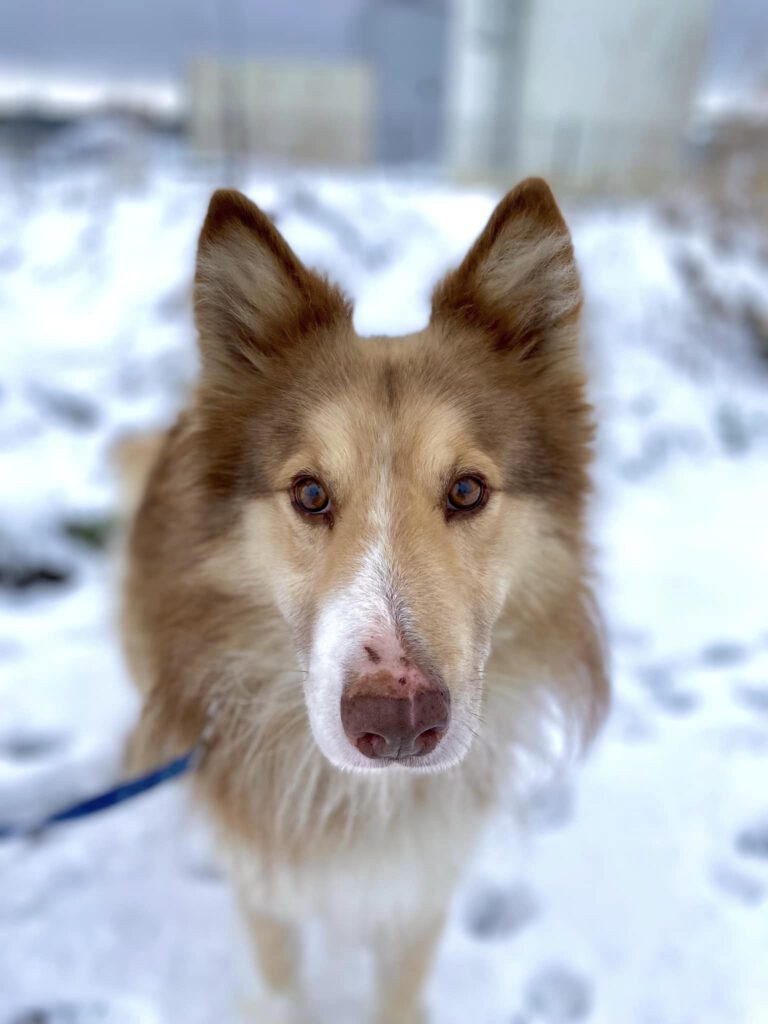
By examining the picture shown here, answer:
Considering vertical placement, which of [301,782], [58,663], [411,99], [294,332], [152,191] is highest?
[411,99]

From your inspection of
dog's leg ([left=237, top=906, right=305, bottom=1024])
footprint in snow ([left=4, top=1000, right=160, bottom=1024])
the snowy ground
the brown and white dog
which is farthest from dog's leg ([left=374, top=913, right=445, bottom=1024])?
footprint in snow ([left=4, top=1000, right=160, bottom=1024])

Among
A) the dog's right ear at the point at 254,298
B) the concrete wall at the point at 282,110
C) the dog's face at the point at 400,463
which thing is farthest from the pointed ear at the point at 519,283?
the concrete wall at the point at 282,110

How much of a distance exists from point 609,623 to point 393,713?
9.66 ft

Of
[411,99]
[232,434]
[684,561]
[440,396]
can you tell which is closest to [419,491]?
[440,396]

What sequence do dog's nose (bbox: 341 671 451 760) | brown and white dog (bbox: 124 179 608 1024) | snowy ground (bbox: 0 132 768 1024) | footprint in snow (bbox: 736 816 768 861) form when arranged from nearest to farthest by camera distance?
dog's nose (bbox: 341 671 451 760) < brown and white dog (bbox: 124 179 608 1024) < snowy ground (bbox: 0 132 768 1024) < footprint in snow (bbox: 736 816 768 861)

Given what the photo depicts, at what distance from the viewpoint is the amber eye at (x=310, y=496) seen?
161 cm

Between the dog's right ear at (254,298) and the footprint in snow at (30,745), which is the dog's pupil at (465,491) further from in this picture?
the footprint in snow at (30,745)

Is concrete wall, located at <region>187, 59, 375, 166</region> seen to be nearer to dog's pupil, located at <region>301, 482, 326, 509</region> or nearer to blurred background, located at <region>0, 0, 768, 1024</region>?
blurred background, located at <region>0, 0, 768, 1024</region>

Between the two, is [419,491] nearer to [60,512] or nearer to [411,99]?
[60,512]

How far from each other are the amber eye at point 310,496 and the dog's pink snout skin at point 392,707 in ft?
1.31

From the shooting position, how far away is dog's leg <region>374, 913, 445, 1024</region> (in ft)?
6.98

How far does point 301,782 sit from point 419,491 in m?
0.90

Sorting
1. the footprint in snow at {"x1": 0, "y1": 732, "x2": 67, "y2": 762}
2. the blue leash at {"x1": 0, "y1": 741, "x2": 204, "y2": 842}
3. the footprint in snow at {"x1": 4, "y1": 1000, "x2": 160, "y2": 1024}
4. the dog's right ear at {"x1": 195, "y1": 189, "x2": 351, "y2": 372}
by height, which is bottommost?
the footprint in snow at {"x1": 4, "y1": 1000, "x2": 160, "y2": 1024}

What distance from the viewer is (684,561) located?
4688mm
